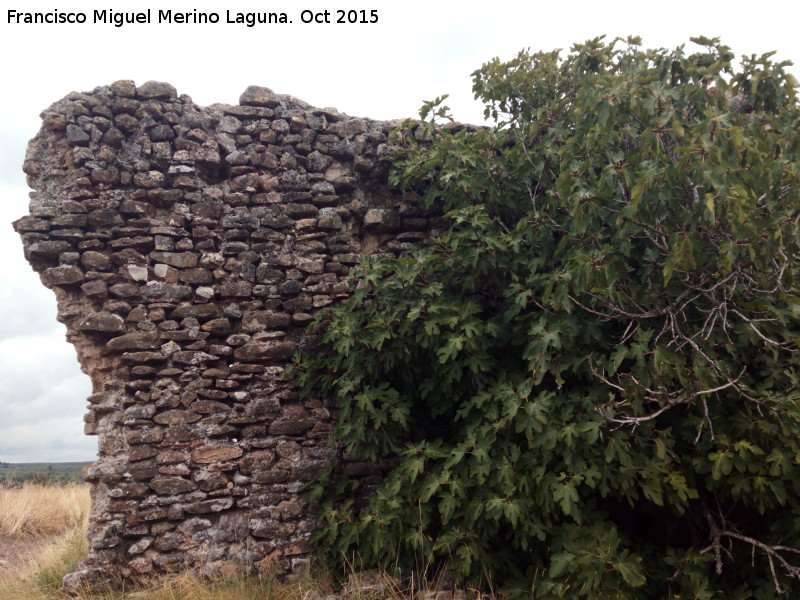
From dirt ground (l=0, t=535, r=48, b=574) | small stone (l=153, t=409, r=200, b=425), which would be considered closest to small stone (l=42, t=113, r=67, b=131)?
small stone (l=153, t=409, r=200, b=425)

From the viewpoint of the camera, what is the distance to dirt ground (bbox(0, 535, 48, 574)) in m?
5.90

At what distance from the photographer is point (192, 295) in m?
4.70

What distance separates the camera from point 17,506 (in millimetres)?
7828

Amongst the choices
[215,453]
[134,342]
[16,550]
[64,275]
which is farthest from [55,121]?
[16,550]

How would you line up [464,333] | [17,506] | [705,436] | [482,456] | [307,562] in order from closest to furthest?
[705,436] < [482,456] < [464,333] < [307,562] < [17,506]

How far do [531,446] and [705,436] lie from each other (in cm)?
103

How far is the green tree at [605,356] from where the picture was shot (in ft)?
10.8

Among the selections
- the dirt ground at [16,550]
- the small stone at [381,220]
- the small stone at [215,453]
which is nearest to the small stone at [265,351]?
the small stone at [215,453]

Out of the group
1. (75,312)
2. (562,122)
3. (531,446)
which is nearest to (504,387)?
(531,446)

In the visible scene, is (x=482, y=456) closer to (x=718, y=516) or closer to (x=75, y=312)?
(x=718, y=516)

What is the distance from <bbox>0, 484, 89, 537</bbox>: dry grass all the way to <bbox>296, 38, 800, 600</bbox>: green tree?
485 centimetres

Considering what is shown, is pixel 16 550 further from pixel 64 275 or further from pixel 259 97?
pixel 259 97

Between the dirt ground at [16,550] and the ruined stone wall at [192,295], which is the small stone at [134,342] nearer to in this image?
the ruined stone wall at [192,295]

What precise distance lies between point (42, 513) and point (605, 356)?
24.9 ft
